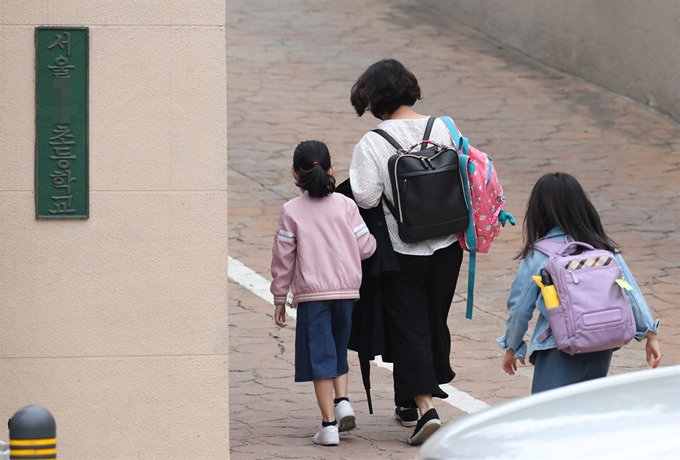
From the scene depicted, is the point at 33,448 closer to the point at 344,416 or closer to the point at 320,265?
the point at 320,265

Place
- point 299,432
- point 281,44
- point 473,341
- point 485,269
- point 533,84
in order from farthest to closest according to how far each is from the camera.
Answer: point 281,44
point 533,84
point 485,269
point 473,341
point 299,432

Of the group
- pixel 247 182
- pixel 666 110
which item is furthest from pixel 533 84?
pixel 247 182

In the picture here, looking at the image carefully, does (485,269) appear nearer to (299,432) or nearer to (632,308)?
(299,432)

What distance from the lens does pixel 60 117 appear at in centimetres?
569

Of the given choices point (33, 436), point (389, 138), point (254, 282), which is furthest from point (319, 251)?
point (254, 282)

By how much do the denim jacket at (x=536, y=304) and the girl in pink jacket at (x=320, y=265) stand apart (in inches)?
43.4

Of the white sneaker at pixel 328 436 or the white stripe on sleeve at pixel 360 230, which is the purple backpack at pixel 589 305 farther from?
the white sneaker at pixel 328 436

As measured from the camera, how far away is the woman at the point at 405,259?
21.1ft

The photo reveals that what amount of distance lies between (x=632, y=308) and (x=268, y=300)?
4.40 m

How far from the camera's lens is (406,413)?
22.4 feet

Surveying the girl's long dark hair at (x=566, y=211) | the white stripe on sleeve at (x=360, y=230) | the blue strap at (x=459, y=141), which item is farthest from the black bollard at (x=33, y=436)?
the blue strap at (x=459, y=141)

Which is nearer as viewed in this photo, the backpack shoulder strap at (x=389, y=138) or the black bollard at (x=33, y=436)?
the black bollard at (x=33, y=436)

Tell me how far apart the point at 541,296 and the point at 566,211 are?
0.39 meters

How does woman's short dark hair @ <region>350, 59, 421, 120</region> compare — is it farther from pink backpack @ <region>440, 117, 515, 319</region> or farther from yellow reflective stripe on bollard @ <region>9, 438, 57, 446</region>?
yellow reflective stripe on bollard @ <region>9, 438, 57, 446</region>
